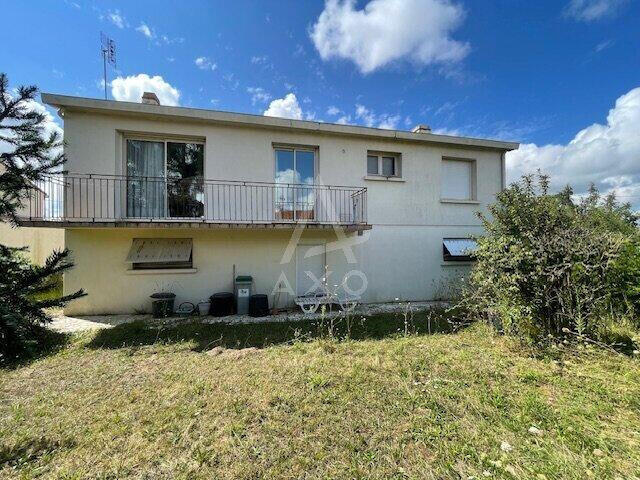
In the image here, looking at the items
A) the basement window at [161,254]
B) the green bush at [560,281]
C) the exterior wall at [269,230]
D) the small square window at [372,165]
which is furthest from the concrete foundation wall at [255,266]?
the green bush at [560,281]

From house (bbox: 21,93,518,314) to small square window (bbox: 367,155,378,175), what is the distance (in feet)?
0.38

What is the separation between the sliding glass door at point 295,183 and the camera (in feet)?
34.3

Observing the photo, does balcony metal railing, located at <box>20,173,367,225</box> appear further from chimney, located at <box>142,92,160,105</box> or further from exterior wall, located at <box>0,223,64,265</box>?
exterior wall, located at <box>0,223,64,265</box>

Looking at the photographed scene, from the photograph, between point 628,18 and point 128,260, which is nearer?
point 628,18

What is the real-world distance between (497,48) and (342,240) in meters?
10.2

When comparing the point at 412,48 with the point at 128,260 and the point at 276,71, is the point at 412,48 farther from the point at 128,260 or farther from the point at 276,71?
the point at 128,260

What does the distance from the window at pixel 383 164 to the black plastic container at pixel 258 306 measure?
6421 millimetres

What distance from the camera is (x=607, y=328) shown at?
561 cm

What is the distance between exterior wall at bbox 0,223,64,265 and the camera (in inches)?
502

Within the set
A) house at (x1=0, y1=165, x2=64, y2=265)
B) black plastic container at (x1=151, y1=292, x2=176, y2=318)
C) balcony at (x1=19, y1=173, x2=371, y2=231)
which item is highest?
balcony at (x1=19, y1=173, x2=371, y2=231)

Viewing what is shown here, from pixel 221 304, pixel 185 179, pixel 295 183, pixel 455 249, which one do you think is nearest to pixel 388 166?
pixel 295 183

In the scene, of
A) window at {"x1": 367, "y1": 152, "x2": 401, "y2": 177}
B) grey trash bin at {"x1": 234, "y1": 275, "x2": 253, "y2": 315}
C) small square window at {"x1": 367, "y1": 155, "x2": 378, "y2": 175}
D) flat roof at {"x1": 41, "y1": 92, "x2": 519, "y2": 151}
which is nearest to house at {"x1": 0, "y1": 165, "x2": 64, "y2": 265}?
flat roof at {"x1": 41, "y1": 92, "x2": 519, "y2": 151}

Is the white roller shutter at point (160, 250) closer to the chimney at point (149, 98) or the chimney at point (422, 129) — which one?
the chimney at point (149, 98)

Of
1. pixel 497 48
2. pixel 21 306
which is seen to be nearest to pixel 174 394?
pixel 21 306
